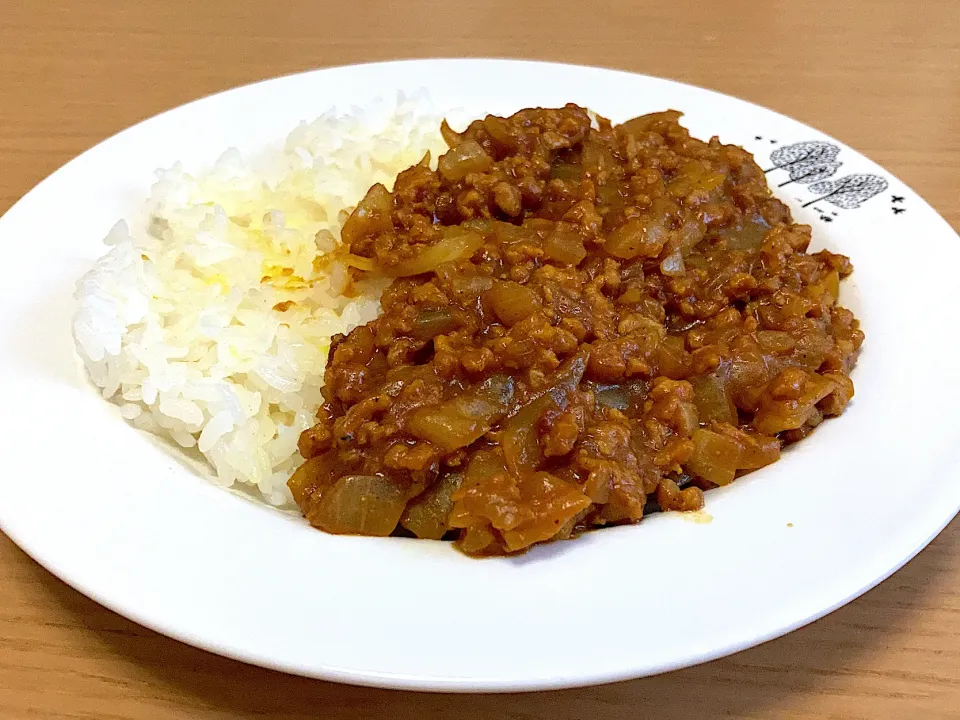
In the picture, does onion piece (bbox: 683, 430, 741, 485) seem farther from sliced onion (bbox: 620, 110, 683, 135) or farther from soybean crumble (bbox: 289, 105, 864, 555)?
sliced onion (bbox: 620, 110, 683, 135)

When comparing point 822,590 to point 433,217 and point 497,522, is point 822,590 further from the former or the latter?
point 433,217

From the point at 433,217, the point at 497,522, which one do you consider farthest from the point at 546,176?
the point at 497,522

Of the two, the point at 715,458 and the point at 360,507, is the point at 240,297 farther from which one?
the point at 715,458

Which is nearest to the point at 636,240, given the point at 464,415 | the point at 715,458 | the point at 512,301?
the point at 512,301

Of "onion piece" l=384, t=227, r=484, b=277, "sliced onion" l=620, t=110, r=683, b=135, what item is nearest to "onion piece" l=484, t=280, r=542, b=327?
"onion piece" l=384, t=227, r=484, b=277

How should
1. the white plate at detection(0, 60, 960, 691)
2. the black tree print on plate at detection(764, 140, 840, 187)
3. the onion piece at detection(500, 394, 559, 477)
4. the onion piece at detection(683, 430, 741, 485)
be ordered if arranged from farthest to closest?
the black tree print on plate at detection(764, 140, 840, 187) < the onion piece at detection(683, 430, 741, 485) < the onion piece at detection(500, 394, 559, 477) < the white plate at detection(0, 60, 960, 691)

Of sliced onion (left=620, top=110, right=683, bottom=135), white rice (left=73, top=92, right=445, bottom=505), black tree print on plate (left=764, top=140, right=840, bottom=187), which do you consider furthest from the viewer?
black tree print on plate (left=764, top=140, right=840, bottom=187)

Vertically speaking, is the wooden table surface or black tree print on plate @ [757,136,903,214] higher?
black tree print on plate @ [757,136,903,214]

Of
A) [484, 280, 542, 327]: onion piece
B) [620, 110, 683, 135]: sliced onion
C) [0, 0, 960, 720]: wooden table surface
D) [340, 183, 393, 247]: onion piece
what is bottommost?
[0, 0, 960, 720]: wooden table surface
